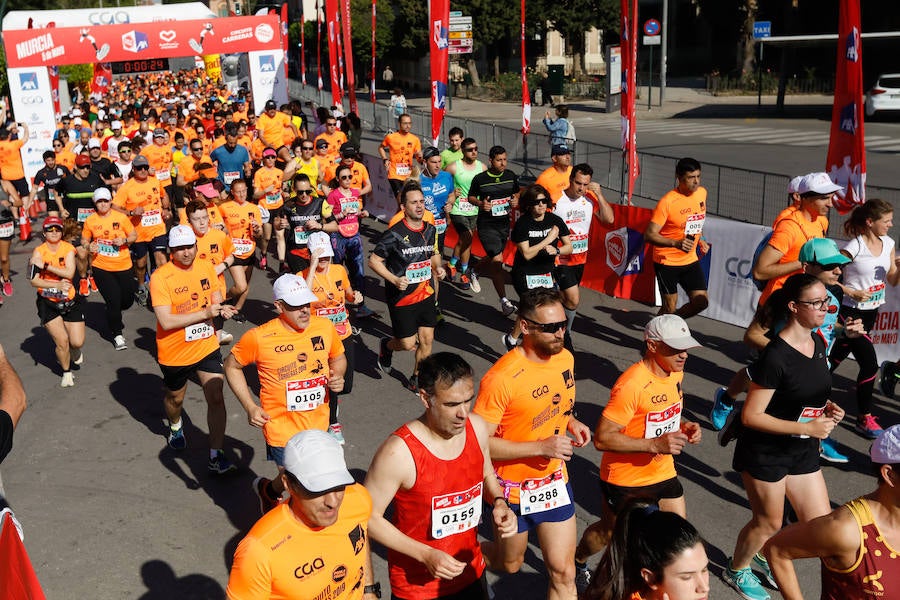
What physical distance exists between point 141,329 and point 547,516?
8.51 m

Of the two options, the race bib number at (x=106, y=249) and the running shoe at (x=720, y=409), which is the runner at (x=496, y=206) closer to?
the race bib number at (x=106, y=249)

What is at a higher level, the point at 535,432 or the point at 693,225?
the point at 693,225

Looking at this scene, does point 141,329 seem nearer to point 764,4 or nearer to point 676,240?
point 676,240

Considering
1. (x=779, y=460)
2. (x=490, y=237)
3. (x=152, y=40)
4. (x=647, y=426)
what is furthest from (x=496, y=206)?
(x=152, y=40)

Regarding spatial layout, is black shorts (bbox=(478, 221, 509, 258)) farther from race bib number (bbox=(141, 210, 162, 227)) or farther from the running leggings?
the running leggings

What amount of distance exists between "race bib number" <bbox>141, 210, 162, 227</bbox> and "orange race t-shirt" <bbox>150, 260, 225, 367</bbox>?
550 centimetres

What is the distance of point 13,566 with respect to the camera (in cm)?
346

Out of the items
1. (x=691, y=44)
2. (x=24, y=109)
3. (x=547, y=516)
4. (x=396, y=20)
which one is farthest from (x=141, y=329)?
(x=691, y=44)

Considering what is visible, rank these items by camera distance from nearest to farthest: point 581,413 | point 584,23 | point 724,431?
point 724,431, point 581,413, point 584,23

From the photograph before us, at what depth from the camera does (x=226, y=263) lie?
10320 millimetres

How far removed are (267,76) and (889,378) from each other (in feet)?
74.2

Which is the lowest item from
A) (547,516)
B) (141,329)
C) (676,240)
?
(141,329)

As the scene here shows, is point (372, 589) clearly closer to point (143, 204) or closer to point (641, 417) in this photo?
point (641, 417)

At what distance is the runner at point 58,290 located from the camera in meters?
9.84
